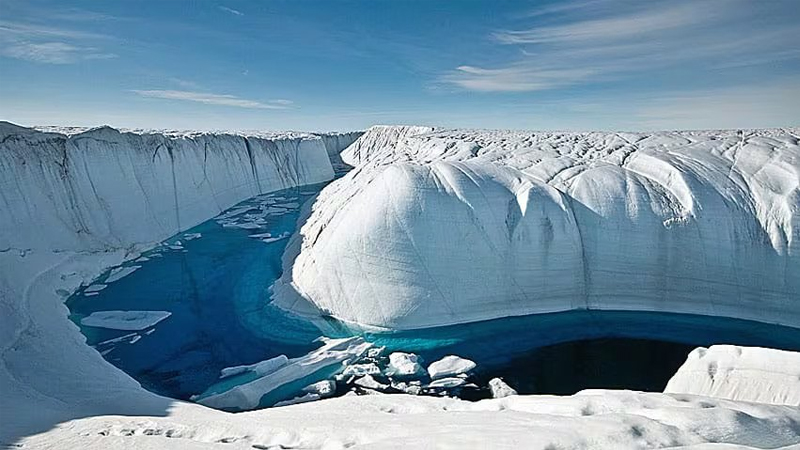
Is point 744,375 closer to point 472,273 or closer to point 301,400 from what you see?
point 472,273

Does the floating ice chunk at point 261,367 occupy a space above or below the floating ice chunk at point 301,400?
above

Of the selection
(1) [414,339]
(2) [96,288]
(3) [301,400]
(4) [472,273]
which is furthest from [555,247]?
(2) [96,288]

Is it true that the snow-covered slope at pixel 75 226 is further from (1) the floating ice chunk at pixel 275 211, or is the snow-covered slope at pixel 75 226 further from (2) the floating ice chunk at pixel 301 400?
(1) the floating ice chunk at pixel 275 211

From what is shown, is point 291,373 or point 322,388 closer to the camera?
point 322,388

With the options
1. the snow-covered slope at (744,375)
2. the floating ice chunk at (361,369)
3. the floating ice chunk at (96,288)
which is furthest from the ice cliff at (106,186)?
the snow-covered slope at (744,375)

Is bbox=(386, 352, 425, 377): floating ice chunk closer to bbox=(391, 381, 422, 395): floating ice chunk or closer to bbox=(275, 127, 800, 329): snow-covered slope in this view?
bbox=(391, 381, 422, 395): floating ice chunk

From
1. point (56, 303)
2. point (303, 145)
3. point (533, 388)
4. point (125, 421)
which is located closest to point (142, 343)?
point (56, 303)
